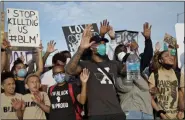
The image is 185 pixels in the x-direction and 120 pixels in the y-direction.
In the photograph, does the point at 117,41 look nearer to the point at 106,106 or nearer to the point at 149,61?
the point at 149,61

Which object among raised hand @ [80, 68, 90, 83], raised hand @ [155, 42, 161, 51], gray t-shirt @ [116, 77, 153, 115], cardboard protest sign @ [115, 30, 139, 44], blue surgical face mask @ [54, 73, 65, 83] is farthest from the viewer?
raised hand @ [155, 42, 161, 51]

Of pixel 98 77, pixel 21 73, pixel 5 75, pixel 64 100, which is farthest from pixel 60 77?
pixel 5 75

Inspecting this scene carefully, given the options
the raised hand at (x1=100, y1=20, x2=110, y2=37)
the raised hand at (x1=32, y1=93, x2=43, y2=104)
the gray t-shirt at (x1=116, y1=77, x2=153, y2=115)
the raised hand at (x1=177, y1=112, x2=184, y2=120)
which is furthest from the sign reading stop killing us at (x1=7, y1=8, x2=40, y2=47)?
the raised hand at (x1=177, y1=112, x2=184, y2=120)

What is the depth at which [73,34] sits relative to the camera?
5617 mm

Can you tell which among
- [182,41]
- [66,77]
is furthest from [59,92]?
[182,41]

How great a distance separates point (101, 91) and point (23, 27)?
1825mm

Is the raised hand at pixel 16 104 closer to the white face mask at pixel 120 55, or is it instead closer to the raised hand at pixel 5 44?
the raised hand at pixel 5 44

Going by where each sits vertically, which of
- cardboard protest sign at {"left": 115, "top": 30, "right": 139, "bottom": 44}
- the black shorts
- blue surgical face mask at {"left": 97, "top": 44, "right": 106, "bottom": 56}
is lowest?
the black shorts

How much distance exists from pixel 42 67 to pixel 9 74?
49 cm

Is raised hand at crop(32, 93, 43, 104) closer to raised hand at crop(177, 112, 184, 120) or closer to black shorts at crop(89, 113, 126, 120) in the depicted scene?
black shorts at crop(89, 113, 126, 120)

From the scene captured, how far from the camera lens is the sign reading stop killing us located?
17.9 feet

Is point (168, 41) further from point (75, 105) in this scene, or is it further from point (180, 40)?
point (75, 105)

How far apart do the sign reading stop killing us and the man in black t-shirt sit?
125cm

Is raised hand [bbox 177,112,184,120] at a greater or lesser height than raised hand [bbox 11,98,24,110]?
lesser
